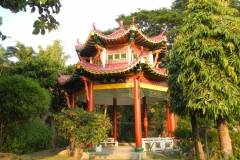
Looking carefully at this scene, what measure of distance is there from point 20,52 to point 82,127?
1773 cm

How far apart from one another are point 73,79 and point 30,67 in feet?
12.0

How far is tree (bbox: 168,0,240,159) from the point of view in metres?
6.21

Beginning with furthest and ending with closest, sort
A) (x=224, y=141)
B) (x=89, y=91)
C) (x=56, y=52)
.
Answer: (x=56, y=52)
(x=89, y=91)
(x=224, y=141)

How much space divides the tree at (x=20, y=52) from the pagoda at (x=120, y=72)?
10302 mm

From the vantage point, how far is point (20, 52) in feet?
78.4

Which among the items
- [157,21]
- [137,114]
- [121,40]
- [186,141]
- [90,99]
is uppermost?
[157,21]

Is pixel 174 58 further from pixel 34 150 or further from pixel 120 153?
pixel 34 150

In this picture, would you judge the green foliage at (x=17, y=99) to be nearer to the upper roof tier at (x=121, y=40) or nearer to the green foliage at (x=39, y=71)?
the green foliage at (x=39, y=71)

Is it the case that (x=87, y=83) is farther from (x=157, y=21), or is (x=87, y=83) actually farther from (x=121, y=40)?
(x=157, y=21)

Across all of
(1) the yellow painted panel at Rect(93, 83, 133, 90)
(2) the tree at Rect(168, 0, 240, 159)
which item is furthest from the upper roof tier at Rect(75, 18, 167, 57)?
(2) the tree at Rect(168, 0, 240, 159)

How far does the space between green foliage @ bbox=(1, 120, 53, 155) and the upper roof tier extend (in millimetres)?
5311

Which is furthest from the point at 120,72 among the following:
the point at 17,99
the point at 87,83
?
the point at 17,99

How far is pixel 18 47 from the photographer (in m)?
24.6

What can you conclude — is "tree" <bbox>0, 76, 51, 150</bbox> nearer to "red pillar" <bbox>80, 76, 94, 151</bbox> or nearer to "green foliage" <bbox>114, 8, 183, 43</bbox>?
"red pillar" <bbox>80, 76, 94, 151</bbox>
